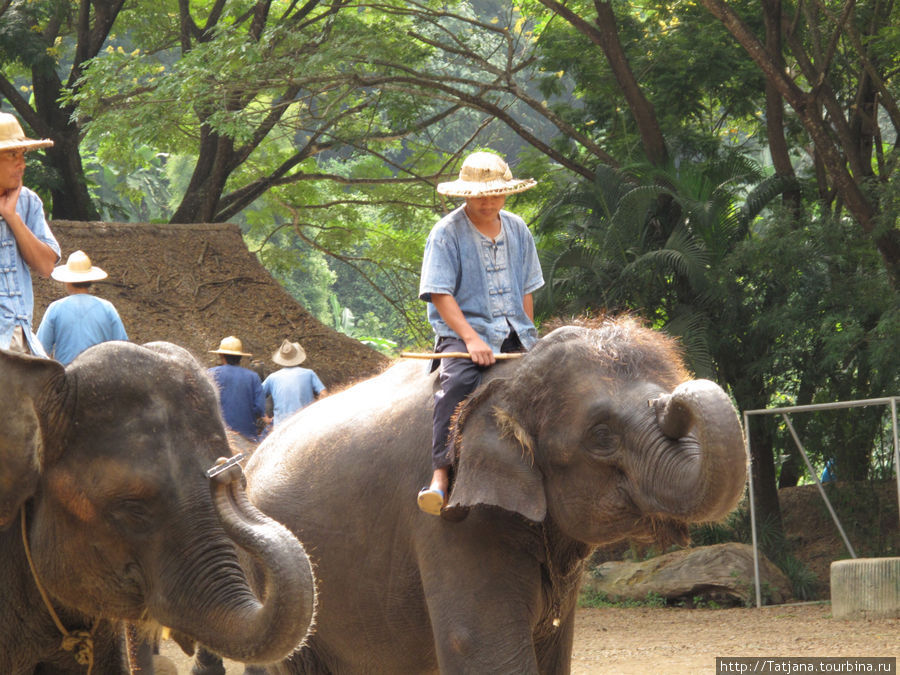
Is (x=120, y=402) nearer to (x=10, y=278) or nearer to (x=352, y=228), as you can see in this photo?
(x=10, y=278)

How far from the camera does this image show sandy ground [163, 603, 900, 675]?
Answer: 10.0 meters

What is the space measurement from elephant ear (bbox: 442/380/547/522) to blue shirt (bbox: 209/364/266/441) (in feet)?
20.0

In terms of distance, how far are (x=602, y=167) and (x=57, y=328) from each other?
33.2 feet

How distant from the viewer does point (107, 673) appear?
3.80 meters

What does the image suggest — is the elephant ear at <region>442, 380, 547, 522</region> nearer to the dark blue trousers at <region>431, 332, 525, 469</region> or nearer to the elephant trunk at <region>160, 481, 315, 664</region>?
the dark blue trousers at <region>431, 332, 525, 469</region>

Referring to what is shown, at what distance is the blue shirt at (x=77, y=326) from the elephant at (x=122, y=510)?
127 inches

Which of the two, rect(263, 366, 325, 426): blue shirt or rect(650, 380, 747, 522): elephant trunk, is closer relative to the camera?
rect(650, 380, 747, 522): elephant trunk

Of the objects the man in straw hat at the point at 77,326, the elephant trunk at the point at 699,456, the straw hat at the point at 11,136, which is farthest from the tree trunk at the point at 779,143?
the straw hat at the point at 11,136

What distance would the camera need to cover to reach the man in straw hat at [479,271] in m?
5.49

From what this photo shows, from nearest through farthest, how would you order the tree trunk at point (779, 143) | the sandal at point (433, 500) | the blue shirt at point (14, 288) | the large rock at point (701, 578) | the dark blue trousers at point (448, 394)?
the blue shirt at point (14, 288) → the sandal at point (433, 500) → the dark blue trousers at point (448, 394) → the large rock at point (701, 578) → the tree trunk at point (779, 143)

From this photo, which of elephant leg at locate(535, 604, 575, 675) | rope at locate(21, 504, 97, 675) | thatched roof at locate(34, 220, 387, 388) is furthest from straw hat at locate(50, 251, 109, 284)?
thatched roof at locate(34, 220, 387, 388)

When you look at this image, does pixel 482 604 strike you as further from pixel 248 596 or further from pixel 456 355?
pixel 248 596

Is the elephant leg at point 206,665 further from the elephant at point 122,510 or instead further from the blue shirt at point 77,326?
the elephant at point 122,510

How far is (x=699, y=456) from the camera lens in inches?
176
